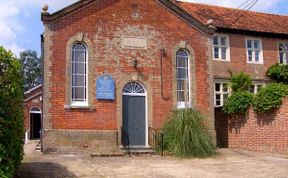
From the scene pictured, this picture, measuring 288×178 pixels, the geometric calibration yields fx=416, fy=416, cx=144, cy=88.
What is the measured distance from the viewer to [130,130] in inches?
759

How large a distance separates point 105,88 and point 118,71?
105 cm

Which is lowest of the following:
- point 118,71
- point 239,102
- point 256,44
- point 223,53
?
point 239,102

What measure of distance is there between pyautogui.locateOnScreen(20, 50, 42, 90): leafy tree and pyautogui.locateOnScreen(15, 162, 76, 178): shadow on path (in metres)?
65.4

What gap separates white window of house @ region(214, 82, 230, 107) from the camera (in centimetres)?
2539

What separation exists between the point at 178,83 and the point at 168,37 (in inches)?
91.2

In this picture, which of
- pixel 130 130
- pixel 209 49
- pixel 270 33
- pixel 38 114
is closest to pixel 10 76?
pixel 130 130

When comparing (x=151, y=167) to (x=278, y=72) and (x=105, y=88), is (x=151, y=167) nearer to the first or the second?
(x=105, y=88)

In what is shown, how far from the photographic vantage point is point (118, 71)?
19297mm

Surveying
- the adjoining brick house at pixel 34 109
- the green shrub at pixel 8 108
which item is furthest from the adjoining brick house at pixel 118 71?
the adjoining brick house at pixel 34 109

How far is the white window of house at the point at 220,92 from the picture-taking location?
25.4 m

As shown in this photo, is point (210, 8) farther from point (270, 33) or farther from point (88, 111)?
point (88, 111)

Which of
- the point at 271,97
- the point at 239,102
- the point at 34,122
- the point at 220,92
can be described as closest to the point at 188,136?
the point at 271,97

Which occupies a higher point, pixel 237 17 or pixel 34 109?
pixel 237 17

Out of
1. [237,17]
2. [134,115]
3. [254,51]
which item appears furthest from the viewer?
[237,17]
